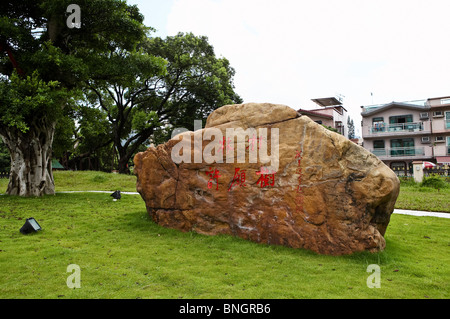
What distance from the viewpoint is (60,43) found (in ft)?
46.0

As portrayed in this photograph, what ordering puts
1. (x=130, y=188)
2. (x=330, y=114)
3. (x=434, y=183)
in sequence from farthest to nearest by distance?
(x=330, y=114) → (x=130, y=188) → (x=434, y=183)

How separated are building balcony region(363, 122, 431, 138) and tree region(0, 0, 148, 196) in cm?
2303

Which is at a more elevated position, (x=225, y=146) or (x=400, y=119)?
(x=400, y=119)

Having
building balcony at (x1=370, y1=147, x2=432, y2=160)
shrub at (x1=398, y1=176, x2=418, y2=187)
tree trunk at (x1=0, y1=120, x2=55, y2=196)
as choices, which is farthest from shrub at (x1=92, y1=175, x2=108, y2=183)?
building balcony at (x1=370, y1=147, x2=432, y2=160)

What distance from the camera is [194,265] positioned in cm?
568

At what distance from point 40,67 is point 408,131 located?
1106 inches

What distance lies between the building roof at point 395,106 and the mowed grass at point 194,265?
900 inches

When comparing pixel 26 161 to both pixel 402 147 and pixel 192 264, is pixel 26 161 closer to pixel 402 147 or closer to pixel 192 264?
pixel 192 264

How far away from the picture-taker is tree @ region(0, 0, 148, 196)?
38.2 feet

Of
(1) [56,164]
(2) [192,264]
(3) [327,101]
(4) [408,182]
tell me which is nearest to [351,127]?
(3) [327,101]

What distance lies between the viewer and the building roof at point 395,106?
27.8 metres
